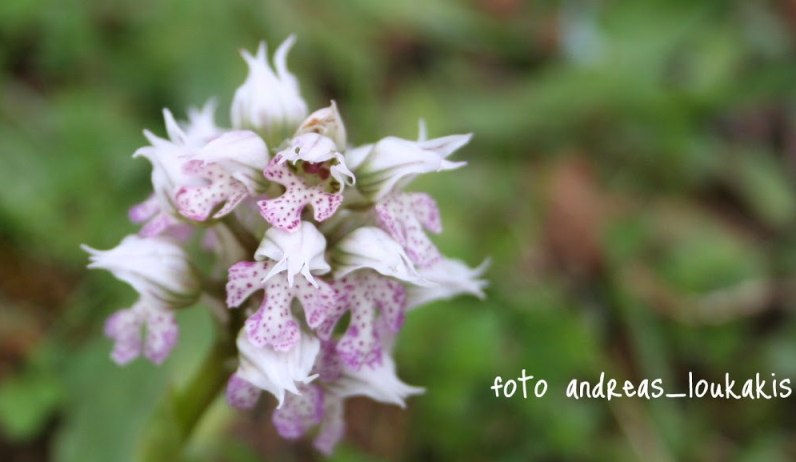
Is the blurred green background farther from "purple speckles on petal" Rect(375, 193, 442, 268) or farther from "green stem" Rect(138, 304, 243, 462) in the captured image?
"purple speckles on petal" Rect(375, 193, 442, 268)

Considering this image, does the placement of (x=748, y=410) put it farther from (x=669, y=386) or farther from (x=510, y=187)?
(x=510, y=187)

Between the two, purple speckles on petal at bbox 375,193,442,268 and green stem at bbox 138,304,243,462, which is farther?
green stem at bbox 138,304,243,462

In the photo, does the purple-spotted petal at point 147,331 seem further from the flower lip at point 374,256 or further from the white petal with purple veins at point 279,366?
the flower lip at point 374,256

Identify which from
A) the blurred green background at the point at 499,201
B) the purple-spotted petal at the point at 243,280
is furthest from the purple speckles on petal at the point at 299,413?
the blurred green background at the point at 499,201

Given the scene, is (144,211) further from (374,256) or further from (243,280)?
(374,256)

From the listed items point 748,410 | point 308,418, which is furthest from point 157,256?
point 748,410

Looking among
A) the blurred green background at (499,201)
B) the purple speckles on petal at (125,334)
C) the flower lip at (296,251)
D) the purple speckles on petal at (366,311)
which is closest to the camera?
the flower lip at (296,251)

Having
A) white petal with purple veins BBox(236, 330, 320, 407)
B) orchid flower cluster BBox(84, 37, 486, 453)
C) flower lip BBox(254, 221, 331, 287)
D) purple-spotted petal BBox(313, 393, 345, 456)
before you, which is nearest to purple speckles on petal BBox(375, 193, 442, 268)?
orchid flower cluster BBox(84, 37, 486, 453)

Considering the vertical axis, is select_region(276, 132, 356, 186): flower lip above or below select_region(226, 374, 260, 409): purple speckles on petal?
above
